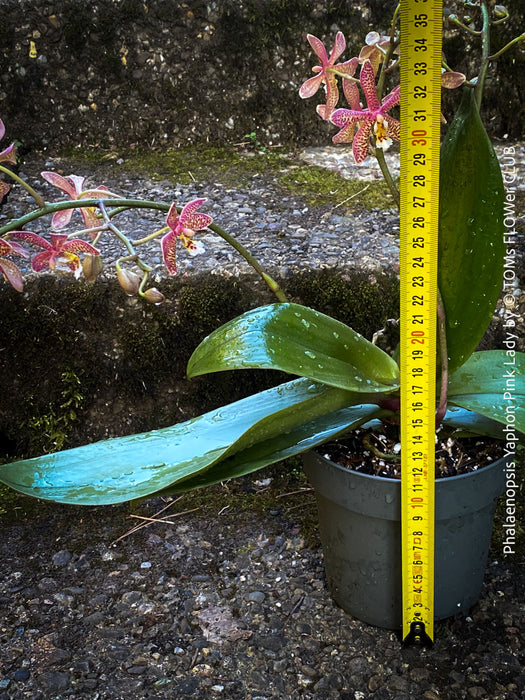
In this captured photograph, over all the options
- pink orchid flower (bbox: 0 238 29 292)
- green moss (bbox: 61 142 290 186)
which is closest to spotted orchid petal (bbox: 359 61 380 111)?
pink orchid flower (bbox: 0 238 29 292)

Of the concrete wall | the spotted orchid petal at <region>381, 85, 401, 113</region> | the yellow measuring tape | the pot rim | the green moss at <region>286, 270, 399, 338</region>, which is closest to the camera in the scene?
the yellow measuring tape

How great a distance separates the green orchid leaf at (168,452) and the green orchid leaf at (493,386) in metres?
0.15

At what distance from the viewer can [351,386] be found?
3.24 feet

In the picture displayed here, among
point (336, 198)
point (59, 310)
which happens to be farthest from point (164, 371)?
point (336, 198)

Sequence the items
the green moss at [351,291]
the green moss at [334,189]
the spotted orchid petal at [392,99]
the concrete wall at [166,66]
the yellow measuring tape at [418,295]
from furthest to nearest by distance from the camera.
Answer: the concrete wall at [166,66]
the green moss at [334,189]
the green moss at [351,291]
the spotted orchid petal at [392,99]
the yellow measuring tape at [418,295]

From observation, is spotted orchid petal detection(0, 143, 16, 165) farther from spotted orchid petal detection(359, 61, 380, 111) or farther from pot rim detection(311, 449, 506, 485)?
pot rim detection(311, 449, 506, 485)

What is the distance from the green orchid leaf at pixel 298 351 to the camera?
3.16 feet

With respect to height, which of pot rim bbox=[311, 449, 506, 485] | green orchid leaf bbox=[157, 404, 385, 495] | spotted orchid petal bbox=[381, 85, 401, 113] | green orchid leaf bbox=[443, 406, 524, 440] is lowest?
pot rim bbox=[311, 449, 506, 485]

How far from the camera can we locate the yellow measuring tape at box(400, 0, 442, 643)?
80cm

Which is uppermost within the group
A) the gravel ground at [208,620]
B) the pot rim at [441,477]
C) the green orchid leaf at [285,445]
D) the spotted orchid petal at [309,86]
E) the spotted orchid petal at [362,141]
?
the spotted orchid petal at [309,86]

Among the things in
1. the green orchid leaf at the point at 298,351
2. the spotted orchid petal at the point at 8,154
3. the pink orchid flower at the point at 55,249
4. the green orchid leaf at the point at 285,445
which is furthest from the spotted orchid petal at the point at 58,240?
the green orchid leaf at the point at 285,445

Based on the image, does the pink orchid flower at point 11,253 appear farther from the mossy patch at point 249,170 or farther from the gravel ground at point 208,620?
the mossy patch at point 249,170

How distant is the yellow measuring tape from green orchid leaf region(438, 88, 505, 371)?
0.12 m

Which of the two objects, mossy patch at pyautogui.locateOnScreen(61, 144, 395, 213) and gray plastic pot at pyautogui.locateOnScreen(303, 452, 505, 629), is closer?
gray plastic pot at pyautogui.locateOnScreen(303, 452, 505, 629)
